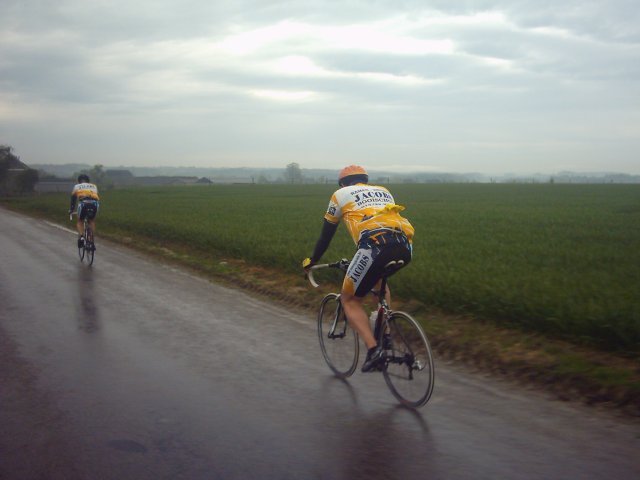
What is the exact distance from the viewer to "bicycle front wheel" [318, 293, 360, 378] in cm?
616

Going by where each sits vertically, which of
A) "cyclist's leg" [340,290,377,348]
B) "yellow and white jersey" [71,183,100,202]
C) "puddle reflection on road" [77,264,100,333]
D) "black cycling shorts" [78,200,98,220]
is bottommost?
"puddle reflection on road" [77,264,100,333]

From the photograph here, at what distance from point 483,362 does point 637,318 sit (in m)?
1.60

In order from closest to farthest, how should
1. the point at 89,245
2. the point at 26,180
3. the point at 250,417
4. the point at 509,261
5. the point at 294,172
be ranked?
the point at 250,417
the point at 509,261
the point at 89,245
the point at 26,180
the point at 294,172

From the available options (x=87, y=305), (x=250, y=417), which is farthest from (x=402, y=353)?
(x=87, y=305)

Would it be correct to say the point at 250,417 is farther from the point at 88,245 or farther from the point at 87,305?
the point at 88,245

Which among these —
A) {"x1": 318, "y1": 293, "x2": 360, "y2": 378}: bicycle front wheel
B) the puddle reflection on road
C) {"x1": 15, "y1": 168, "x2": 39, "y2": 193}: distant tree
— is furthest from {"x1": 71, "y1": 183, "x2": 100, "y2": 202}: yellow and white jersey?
{"x1": 15, "y1": 168, "x2": 39, "y2": 193}: distant tree

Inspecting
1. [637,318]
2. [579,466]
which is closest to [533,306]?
[637,318]

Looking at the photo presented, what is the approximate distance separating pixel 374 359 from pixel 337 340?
0.95 metres

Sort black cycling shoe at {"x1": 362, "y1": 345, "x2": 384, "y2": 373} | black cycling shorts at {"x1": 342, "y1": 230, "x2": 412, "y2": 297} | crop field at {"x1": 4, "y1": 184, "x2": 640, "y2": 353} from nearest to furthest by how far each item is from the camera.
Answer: black cycling shorts at {"x1": 342, "y1": 230, "x2": 412, "y2": 297}
black cycling shoe at {"x1": 362, "y1": 345, "x2": 384, "y2": 373}
crop field at {"x1": 4, "y1": 184, "x2": 640, "y2": 353}

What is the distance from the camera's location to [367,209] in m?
5.38

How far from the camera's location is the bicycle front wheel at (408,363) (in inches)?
202

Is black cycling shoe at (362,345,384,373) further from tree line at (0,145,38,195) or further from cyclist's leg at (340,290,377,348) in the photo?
tree line at (0,145,38,195)

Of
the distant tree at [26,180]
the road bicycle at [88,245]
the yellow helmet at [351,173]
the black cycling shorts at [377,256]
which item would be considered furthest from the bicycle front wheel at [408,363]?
the distant tree at [26,180]

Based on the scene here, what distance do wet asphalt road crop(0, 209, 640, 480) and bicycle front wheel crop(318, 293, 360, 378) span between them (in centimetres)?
15
